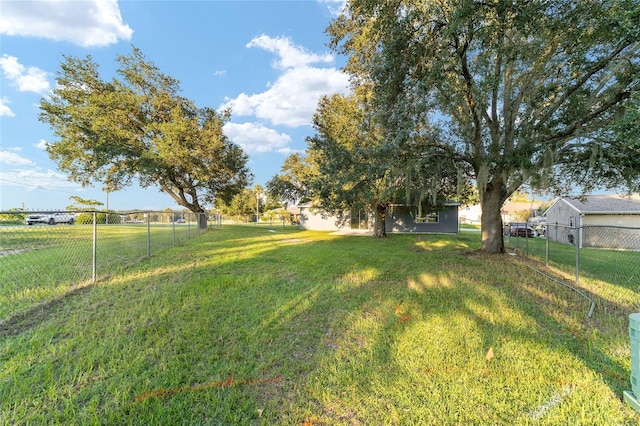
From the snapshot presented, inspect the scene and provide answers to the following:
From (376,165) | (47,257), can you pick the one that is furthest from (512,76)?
(47,257)

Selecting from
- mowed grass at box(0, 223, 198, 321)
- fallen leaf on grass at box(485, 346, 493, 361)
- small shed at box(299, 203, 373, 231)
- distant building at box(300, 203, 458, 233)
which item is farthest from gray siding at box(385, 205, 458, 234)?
fallen leaf on grass at box(485, 346, 493, 361)

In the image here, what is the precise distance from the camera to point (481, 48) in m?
5.81

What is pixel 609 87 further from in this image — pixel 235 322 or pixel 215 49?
pixel 215 49

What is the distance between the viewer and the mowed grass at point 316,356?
76.9 inches

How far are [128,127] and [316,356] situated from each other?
20.4m

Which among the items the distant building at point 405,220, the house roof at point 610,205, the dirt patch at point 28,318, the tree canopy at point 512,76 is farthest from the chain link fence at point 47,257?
the house roof at point 610,205

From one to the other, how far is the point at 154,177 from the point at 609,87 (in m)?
21.8

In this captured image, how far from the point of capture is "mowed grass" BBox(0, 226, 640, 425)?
1.95 metres

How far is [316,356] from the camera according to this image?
2682mm

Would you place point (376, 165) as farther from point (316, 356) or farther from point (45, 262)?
point (45, 262)

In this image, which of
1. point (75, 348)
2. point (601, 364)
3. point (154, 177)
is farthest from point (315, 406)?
point (154, 177)

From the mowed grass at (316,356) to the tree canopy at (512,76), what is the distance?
355 cm

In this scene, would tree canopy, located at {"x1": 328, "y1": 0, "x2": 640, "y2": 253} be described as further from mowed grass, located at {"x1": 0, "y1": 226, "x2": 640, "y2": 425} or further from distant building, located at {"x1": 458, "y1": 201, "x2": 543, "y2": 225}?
distant building, located at {"x1": 458, "y1": 201, "x2": 543, "y2": 225}

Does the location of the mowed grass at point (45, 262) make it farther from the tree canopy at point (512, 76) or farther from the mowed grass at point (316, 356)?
the tree canopy at point (512, 76)
